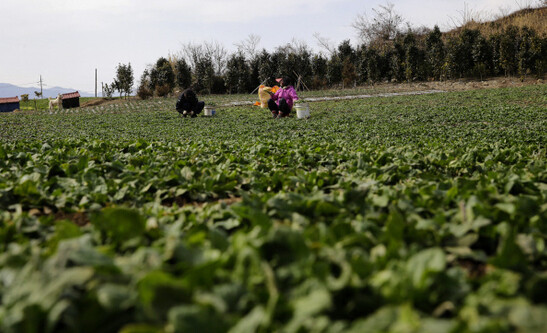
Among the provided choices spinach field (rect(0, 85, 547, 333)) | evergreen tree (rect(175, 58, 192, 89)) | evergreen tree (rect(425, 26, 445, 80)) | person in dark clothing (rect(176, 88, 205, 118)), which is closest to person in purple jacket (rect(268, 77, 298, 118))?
person in dark clothing (rect(176, 88, 205, 118))

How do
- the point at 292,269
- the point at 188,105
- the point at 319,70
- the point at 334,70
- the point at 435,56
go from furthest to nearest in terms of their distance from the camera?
the point at 319,70
the point at 334,70
the point at 435,56
the point at 188,105
the point at 292,269

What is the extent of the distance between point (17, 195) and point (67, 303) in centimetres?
285

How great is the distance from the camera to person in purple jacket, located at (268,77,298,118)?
17.0m

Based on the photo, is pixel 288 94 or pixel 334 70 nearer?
pixel 288 94

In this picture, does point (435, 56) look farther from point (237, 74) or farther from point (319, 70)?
point (237, 74)

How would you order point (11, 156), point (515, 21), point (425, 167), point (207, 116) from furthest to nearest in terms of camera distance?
point (515, 21) < point (207, 116) < point (11, 156) < point (425, 167)

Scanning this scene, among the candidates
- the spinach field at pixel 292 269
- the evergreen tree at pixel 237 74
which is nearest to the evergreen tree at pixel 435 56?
the evergreen tree at pixel 237 74

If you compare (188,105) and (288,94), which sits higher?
(288,94)

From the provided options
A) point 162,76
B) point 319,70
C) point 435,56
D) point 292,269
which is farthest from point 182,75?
point 292,269

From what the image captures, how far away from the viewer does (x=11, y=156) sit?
18.3ft

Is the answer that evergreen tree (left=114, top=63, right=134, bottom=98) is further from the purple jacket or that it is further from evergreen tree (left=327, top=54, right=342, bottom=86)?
the purple jacket

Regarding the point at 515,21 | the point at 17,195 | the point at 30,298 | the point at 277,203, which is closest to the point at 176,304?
the point at 30,298

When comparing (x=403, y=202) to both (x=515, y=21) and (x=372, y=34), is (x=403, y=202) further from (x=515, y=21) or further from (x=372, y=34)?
(x=372, y=34)

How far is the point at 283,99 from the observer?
16.9 meters
